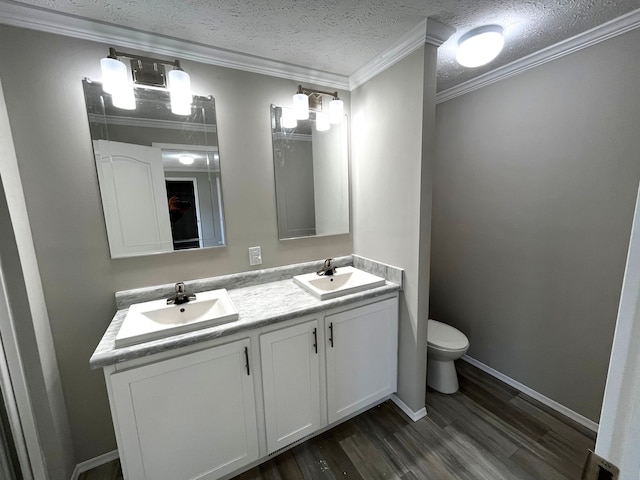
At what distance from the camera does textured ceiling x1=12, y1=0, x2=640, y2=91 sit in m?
1.24

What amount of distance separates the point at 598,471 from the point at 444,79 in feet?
7.64

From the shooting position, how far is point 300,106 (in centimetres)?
183

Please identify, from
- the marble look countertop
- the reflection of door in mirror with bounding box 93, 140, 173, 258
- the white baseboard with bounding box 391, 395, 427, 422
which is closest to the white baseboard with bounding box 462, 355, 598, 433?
the white baseboard with bounding box 391, 395, 427, 422

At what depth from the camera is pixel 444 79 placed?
2055 mm

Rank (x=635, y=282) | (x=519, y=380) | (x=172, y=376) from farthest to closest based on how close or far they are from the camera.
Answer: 1. (x=519, y=380)
2. (x=172, y=376)
3. (x=635, y=282)

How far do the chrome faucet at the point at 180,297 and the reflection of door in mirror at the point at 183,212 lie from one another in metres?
0.25

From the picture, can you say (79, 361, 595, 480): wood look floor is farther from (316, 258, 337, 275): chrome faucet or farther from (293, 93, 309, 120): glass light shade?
(293, 93, 309, 120): glass light shade

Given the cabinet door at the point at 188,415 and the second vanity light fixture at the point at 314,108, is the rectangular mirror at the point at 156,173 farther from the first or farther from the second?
the cabinet door at the point at 188,415

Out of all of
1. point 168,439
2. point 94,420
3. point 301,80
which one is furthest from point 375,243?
point 94,420

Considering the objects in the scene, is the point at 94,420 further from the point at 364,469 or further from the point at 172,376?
the point at 364,469

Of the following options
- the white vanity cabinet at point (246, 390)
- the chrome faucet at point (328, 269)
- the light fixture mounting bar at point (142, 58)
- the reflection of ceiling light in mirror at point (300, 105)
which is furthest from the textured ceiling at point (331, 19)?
the white vanity cabinet at point (246, 390)

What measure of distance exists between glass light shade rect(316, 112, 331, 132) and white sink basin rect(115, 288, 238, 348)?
52.0 inches

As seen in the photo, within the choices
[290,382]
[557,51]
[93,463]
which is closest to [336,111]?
[557,51]

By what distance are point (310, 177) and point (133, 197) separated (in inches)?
43.8
